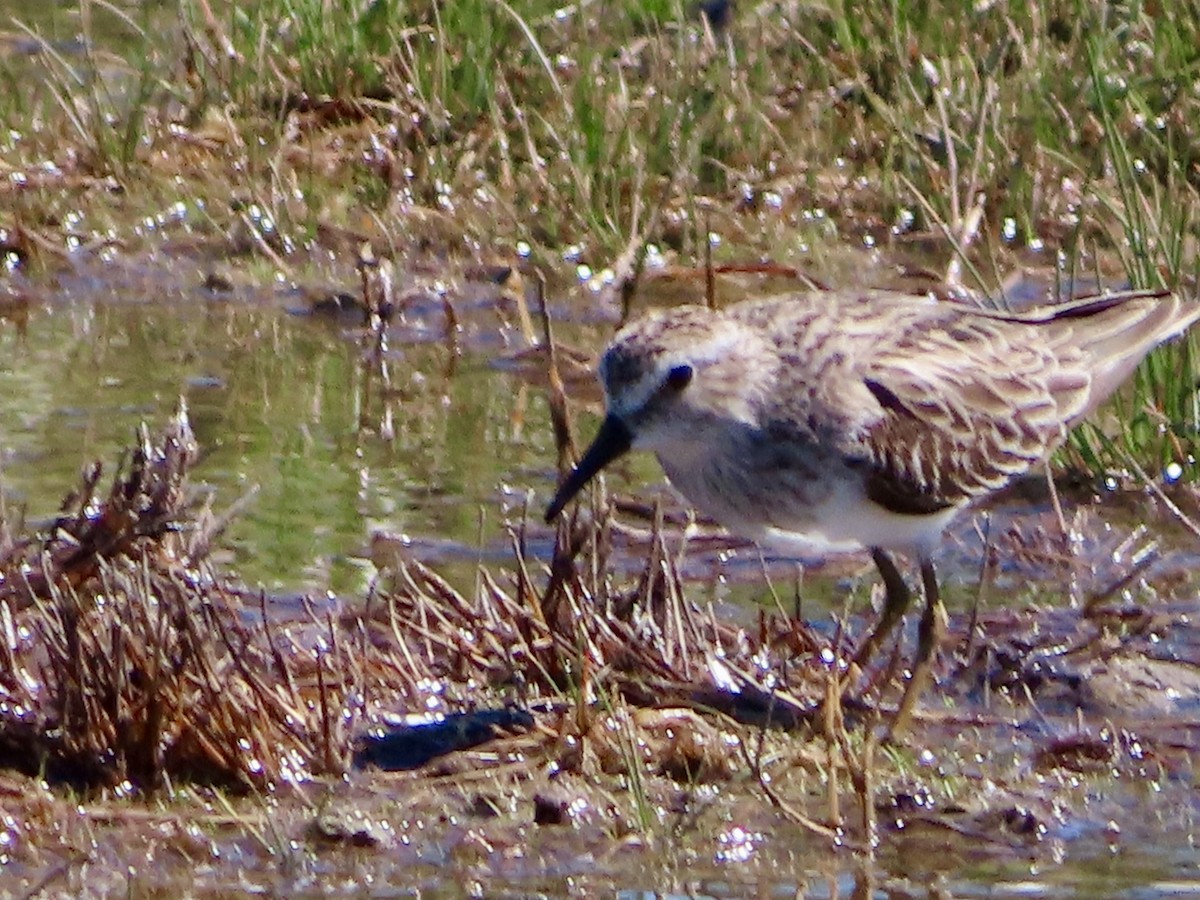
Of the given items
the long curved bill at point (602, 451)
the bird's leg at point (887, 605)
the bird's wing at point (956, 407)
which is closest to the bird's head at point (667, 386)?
the long curved bill at point (602, 451)

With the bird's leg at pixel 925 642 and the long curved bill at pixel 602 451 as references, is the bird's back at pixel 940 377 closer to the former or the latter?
the bird's leg at pixel 925 642

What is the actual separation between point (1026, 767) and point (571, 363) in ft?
10.8

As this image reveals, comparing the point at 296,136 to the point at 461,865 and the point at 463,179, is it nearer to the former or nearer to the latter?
the point at 463,179

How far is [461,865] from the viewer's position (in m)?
5.11

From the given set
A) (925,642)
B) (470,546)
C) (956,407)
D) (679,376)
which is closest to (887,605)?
(925,642)

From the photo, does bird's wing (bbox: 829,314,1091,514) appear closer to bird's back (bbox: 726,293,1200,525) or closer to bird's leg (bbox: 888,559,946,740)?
bird's back (bbox: 726,293,1200,525)

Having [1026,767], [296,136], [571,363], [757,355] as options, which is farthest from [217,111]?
[1026,767]

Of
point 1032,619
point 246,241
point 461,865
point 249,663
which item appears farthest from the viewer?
point 246,241

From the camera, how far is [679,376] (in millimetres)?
5816

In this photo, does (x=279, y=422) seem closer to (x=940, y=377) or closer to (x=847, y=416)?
(x=940, y=377)

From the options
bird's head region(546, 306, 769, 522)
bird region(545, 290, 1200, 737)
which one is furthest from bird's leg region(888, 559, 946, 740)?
bird's head region(546, 306, 769, 522)

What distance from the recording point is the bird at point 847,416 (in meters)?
5.88

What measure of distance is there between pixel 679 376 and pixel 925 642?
968mm

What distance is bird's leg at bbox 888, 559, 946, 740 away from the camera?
5.93m
